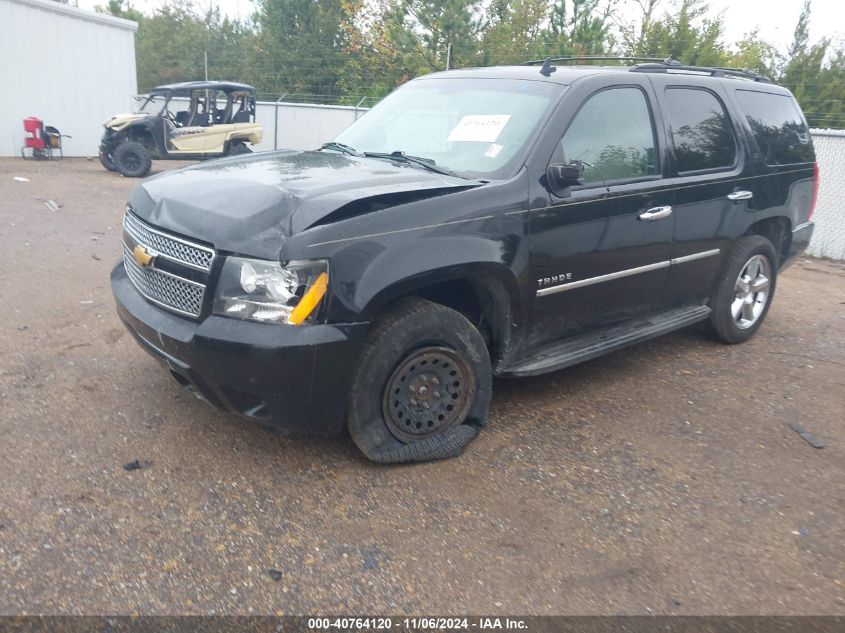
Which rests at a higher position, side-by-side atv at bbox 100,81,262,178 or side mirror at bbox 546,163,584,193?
side mirror at bbox 546,163,584,193

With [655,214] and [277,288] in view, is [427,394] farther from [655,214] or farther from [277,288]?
[655,214]

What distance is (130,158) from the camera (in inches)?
603

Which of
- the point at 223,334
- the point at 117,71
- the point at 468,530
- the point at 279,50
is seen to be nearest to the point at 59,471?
the point at 223,334

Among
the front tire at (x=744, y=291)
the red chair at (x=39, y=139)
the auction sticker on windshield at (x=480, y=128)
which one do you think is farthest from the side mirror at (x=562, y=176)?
the red chair at (x=39, y=139)

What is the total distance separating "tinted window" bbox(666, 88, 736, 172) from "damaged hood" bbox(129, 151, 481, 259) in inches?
70.7

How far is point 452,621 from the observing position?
101 inches

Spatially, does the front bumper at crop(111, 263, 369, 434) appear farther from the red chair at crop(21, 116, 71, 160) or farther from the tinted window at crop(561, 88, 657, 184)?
the red chair at crop(21, 116, 71, 160)

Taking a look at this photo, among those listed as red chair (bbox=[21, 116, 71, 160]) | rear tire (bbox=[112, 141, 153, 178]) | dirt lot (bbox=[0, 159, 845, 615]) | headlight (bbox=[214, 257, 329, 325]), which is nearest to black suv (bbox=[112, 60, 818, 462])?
headlight (bbox=[214, 257, 329, 325])

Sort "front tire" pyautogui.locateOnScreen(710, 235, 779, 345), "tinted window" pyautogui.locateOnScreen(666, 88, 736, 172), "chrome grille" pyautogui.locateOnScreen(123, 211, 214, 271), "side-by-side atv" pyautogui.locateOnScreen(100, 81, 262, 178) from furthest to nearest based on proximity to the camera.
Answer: "side-by-side atv" pyautogui.locateOnScreen(100, 81, 262, 178), "front tire" pyautogui.locateOnScreen(710, 235, 779, 345), "tinted window" pyautogui.locateOnScreen(666, 88, 736, 172), "chrome grille" pyautogui.locateOnScreen(123, 211, 214, 271)

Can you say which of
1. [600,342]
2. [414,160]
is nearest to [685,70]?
[600,342]

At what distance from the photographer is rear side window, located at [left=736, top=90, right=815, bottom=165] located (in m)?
5.28

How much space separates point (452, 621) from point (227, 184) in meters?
2.24

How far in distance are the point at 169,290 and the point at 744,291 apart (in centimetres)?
423

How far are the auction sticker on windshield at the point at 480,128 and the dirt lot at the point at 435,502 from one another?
5.15 ft
